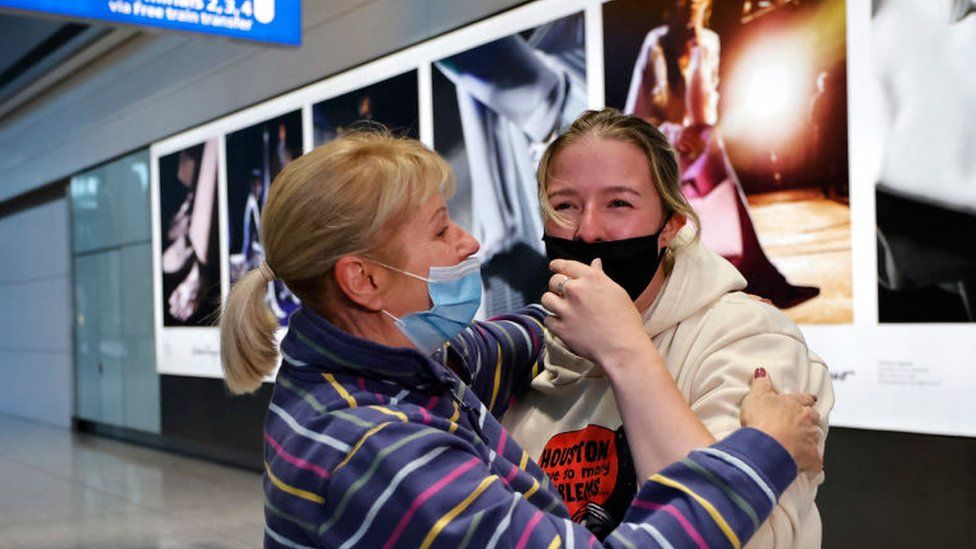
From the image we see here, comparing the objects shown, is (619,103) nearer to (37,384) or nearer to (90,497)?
(90,497)

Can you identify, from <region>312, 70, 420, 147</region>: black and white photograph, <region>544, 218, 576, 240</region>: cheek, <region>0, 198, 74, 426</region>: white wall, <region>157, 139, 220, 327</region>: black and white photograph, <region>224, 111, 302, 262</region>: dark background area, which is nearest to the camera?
<region>544, 218, 576, 240</region>: cheek

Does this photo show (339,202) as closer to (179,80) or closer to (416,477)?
(416,477)

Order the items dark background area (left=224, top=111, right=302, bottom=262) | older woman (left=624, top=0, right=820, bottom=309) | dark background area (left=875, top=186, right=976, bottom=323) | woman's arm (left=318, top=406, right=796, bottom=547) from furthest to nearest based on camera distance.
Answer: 1. dark background area (left=224, top=111, right=302, bottom=262)
2. older woman (left=624, top=0, right=820, bottom=309)
3. dark background area (left=875, top=186, right=976, bottom=323)
4. woman's arm (left=318, top=406, right=796, bottom=547)

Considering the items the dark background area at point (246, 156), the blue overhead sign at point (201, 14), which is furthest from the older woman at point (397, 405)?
the dark background area at point (246, 156)

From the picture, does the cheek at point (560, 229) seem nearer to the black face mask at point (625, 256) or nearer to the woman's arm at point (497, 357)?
the black face mask at point (625, 256)

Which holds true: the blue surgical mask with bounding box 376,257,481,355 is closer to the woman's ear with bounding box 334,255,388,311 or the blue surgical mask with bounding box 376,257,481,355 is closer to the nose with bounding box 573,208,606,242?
the woman's ear with bounding box 334,255,388,311

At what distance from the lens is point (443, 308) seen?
1481 mm

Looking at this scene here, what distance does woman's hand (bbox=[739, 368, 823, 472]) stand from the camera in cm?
121

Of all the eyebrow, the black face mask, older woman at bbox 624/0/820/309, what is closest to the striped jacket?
the eyebrow

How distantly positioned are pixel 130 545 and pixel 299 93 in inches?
131

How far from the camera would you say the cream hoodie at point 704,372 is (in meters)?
1.32

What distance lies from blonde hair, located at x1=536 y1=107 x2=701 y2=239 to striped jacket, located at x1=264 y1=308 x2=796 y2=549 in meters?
0.43

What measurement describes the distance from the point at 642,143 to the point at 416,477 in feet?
2.20

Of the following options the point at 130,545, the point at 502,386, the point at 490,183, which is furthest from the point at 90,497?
the point at 502,386
